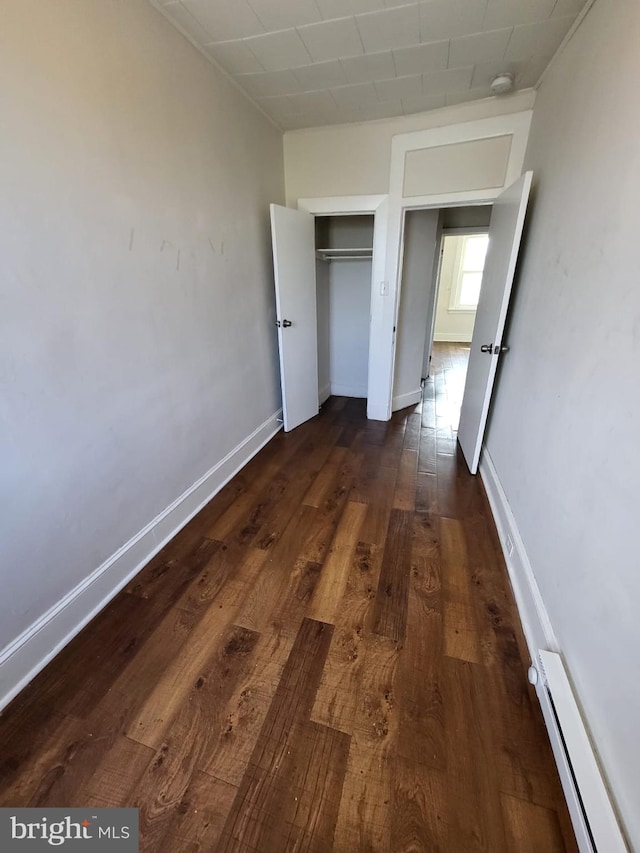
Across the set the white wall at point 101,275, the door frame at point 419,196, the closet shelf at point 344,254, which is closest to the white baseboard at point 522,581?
the door frame at point 419,196

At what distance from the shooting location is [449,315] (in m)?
7.55

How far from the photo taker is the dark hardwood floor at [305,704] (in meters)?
0.93

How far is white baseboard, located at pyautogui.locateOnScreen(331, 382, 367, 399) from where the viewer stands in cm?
409

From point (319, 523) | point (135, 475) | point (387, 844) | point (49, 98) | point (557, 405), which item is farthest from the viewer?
point (319, 523)

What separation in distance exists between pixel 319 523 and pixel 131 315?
4.78ft

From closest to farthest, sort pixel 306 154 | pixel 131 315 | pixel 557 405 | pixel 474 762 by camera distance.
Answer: pixel 474 762
pixel 557 405
pixel 131 315
pixel 306 154

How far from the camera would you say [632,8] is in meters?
1.16

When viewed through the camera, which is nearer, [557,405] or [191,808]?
[191,808]

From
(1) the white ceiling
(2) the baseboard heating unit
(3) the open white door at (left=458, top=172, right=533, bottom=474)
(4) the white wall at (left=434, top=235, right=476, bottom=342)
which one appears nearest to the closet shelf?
(1) the white ceiling

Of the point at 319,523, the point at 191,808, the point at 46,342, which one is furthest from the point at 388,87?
the point at 191,808

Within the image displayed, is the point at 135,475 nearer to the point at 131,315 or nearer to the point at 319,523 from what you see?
the point at 131,315

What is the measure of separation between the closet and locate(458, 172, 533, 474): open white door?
1270 mm

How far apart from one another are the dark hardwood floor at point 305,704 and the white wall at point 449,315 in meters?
6.54

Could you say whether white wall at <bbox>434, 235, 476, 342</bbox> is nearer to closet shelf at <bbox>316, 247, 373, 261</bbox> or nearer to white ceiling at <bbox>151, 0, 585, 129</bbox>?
closet shelf at <bbox>316, 247, 373, 261</bbox>
